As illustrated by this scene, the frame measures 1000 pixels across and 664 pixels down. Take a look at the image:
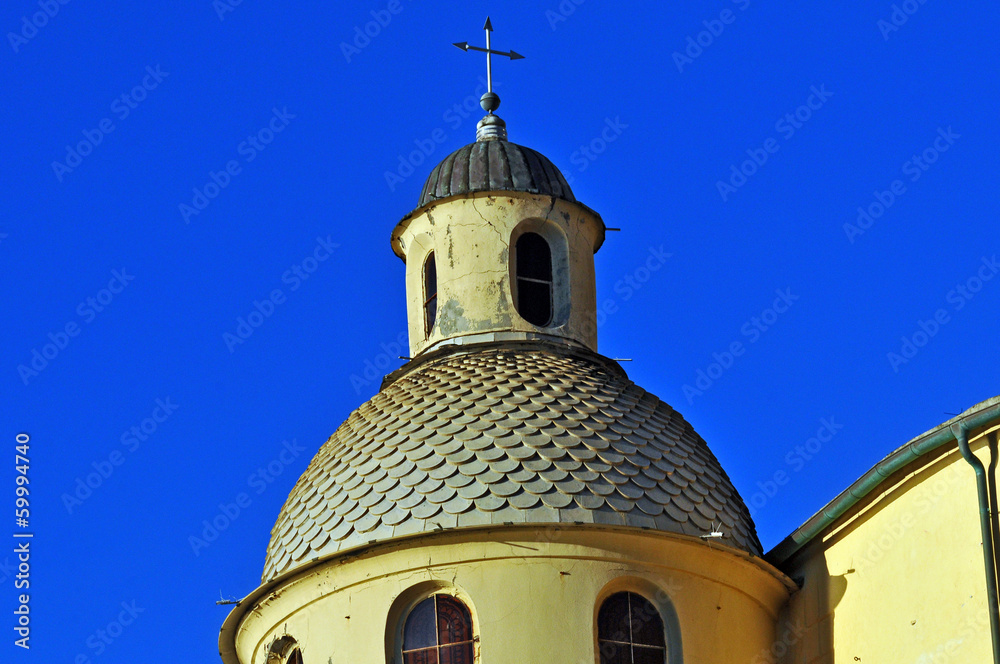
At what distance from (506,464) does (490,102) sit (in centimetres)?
744

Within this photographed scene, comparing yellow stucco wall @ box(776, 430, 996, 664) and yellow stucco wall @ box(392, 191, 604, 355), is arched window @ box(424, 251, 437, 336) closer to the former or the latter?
yellow stucco wall @ box(392, 191, 604, 355)

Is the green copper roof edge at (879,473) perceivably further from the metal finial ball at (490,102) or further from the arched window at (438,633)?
the metal finial ball at (490,102)

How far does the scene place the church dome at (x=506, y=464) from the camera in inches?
854

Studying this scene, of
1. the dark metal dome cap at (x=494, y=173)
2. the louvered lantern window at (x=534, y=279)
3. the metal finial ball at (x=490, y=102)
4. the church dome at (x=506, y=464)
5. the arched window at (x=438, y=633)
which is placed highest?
the metal finial ball at (x=490, y=102)

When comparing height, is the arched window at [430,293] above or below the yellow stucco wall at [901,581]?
above

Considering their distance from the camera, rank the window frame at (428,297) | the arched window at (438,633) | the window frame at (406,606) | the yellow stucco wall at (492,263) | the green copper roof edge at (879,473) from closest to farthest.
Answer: the green copper roof edge at (879,473) < the arched window at (438,633) < the window frame at (406,606) < the yellow stucco wall at (492,263) < the window frame at (428,297)

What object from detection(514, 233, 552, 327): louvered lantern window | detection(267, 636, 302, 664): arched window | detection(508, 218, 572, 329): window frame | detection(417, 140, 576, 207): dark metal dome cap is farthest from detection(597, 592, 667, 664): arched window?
detection(417, 140, 576, 207): dark metal dome cap

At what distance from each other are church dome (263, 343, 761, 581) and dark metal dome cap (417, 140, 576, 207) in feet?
8.53

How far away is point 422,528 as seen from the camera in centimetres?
2161

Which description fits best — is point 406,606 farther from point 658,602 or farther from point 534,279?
point 534,279

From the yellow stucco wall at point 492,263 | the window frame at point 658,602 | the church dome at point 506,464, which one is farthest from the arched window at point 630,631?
the yellow stucco wall at point 492,263

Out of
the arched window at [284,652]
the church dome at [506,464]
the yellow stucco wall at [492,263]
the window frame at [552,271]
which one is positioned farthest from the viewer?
the window frame at [552,271]

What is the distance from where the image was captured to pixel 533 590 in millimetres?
21203

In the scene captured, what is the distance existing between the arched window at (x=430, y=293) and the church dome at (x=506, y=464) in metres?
1.52
